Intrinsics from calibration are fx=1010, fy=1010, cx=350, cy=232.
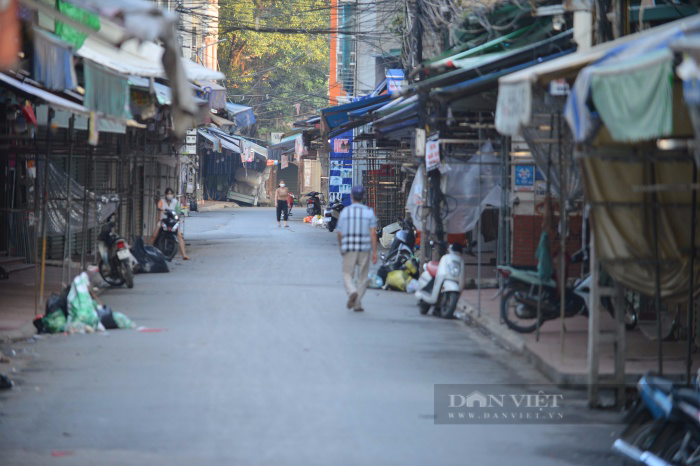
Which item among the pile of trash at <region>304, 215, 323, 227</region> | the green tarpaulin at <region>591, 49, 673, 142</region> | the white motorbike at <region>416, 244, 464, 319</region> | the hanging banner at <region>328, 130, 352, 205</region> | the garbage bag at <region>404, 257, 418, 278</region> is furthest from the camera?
the pile of trash at <region>304, 215, 323, 227</region>

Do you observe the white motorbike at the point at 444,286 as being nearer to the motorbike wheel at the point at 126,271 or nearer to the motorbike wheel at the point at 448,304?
the motorbike wheel at the point at 448,304

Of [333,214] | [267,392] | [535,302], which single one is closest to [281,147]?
[333,214]

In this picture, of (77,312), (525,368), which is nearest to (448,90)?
(525,368)

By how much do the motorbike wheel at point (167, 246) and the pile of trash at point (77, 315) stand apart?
10.1m

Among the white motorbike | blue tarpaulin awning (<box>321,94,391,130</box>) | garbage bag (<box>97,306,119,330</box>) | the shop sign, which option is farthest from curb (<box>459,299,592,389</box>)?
blue tarpaulin awning (<box>321,94,391,130</box>)

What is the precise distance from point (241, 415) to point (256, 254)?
58.3 feet

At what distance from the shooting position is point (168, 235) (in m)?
23.5

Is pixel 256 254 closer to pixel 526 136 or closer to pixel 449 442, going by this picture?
pixel 526 136

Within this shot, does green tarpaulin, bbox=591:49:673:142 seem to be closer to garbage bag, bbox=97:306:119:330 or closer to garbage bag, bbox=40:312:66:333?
garbage bag, bbox=97:306:119:330

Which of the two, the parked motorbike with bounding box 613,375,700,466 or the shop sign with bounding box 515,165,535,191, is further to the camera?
the shop sign with bounding box 515,165,535,191

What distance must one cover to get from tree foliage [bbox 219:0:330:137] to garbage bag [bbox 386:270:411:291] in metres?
46.1

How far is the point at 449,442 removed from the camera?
755 centimetres

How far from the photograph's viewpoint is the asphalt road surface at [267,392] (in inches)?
284

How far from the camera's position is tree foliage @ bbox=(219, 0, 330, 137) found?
215 ft
